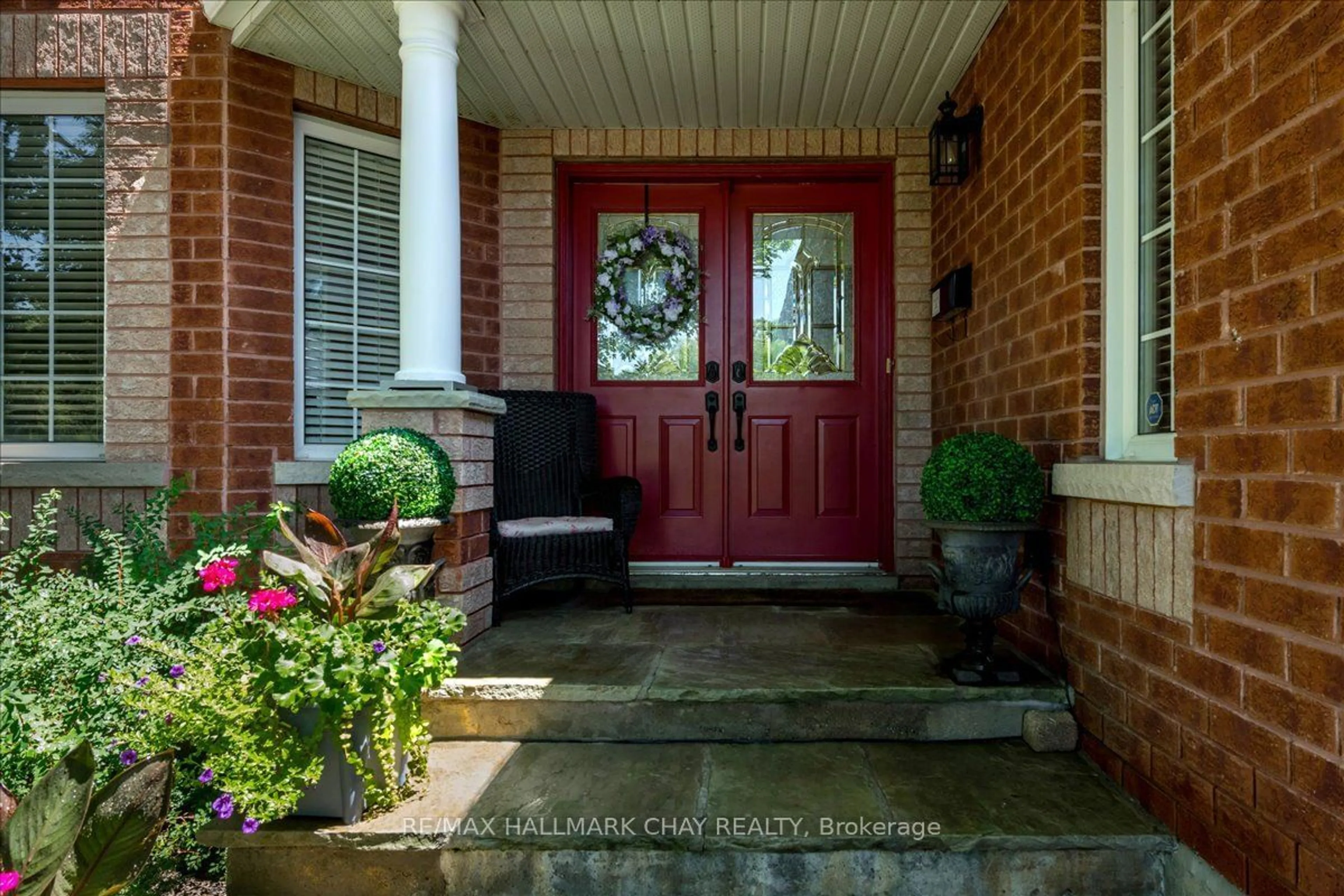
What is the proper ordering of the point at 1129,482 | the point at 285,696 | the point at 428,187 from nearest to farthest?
the point at 285,696, the point at 1129,482, the point at 428,187

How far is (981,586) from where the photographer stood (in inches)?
89.8


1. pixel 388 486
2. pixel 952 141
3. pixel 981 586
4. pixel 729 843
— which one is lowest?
pixel 729 843

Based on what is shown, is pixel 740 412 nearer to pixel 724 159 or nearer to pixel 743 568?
pixel 743 568

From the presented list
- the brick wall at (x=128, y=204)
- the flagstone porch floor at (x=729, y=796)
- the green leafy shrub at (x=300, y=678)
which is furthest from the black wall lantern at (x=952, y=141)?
the brick wall at (x=128, y=204)

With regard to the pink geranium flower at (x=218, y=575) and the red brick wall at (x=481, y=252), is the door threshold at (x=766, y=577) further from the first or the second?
the pink geranium flower at (x=218, y=575)

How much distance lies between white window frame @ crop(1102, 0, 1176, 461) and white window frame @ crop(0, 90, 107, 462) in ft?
12.5

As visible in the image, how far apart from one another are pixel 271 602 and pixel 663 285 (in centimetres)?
266

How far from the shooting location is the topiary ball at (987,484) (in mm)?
2217

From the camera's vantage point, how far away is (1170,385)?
6.59ft

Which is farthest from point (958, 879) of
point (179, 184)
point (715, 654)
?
point (179, 184)

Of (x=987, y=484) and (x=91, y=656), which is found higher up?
(x=987, y=484)

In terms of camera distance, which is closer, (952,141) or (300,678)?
(300,678)

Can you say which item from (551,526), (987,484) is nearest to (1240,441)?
(987,484)

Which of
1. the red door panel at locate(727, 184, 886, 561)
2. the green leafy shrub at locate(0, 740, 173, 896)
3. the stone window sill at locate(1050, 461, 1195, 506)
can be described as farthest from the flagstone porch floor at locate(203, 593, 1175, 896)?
the red door panel at locate(727, 184, 886, 561)
